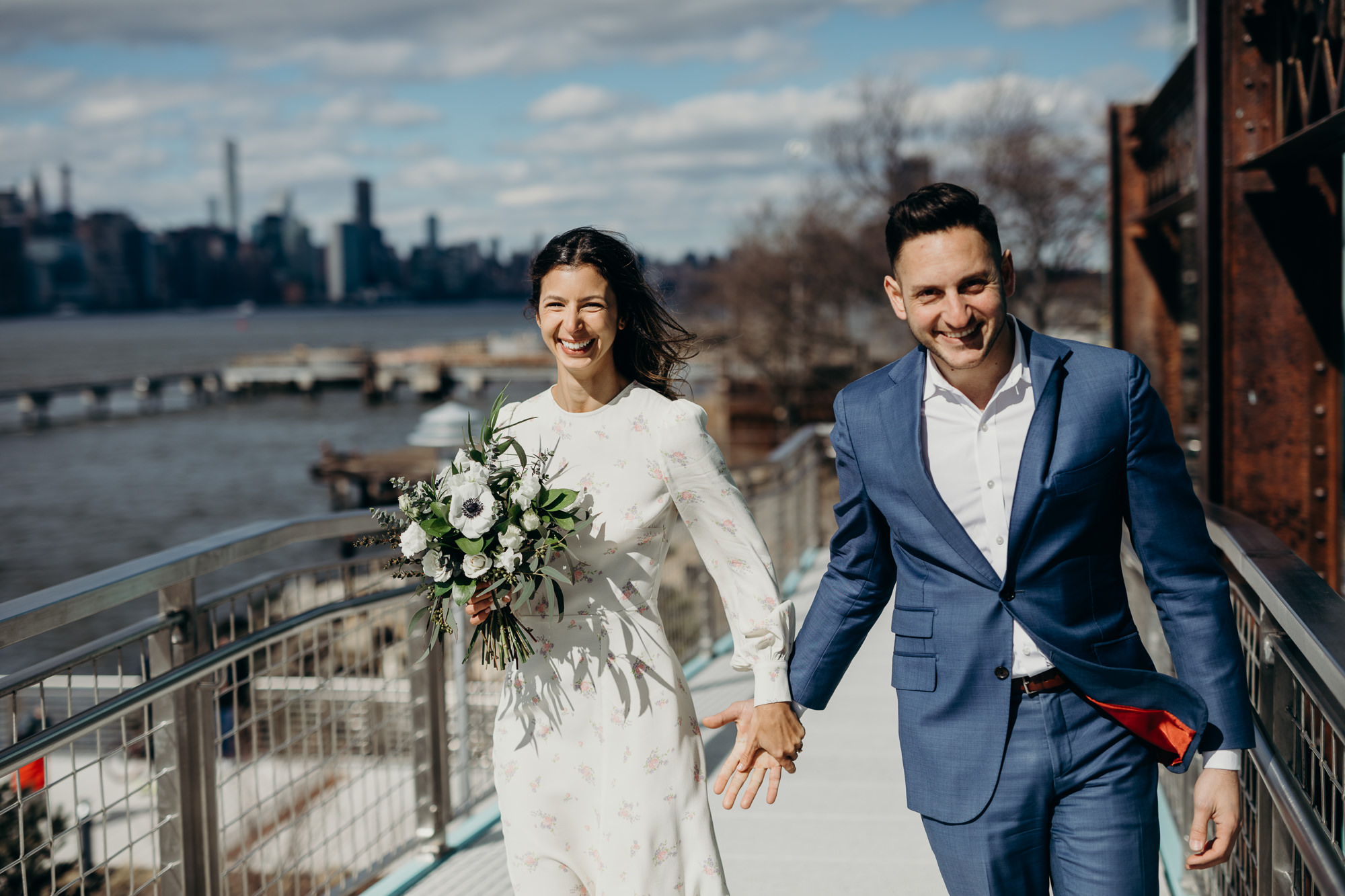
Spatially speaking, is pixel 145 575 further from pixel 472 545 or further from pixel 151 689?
pixel 472 545

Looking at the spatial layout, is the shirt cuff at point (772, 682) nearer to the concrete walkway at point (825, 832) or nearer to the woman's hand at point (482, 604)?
the woman's hand at point (482, 604)

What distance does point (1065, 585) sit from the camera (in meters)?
1.96

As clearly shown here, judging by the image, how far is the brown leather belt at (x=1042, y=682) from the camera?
1982 millimetres

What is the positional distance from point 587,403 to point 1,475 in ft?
262

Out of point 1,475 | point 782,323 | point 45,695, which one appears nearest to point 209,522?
point 1,475

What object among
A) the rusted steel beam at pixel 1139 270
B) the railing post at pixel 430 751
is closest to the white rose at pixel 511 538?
the railing post at pixel 430 751

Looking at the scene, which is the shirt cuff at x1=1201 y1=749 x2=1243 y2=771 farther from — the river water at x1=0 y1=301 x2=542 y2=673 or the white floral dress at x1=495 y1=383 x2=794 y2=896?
the river water at x1=0 y1=301 x2=542 y2=673

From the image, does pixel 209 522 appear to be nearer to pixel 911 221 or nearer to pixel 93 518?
pixel 93 518

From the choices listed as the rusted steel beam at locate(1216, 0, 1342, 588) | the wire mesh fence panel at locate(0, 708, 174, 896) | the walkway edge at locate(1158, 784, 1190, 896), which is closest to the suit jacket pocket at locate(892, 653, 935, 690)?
the wire mesh fence panel at locate(0, 708, 174, 896)

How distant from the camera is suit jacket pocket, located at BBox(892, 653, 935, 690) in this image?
206 centimetres

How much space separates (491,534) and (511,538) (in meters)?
0.07

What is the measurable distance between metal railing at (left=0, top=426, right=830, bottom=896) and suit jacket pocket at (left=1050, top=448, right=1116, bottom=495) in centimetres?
173

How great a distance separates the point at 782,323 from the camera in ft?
147

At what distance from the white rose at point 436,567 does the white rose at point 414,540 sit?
0.08 feet
